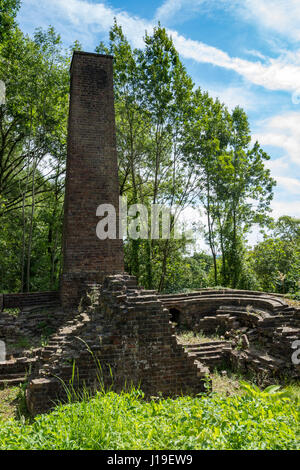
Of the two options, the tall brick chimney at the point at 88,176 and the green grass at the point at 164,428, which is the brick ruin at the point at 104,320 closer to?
the tall brick chimney at the point at 88,176

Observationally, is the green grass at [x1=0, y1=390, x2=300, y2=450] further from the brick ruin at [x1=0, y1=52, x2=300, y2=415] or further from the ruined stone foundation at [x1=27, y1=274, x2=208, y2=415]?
the ruined stone foundation at [x1=27, y1=274, x2=208, y2=415]

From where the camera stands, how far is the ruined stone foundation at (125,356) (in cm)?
529

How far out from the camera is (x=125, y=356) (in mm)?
5602

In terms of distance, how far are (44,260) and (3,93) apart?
998cm

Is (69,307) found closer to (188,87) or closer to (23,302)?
(23,302)

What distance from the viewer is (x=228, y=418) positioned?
338 centimetres

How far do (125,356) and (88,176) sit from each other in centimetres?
661

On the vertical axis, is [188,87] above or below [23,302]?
above

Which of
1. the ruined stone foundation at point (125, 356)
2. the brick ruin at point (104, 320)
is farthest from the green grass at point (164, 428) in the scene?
the ruined stone foundation at point (125, 356)

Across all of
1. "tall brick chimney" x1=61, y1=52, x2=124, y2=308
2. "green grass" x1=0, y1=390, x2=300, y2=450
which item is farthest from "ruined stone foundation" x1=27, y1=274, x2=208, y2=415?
"tall brick chimney" x1=61, y1=52, x2=124, y2=308

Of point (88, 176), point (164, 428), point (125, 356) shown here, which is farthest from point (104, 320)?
point (88, 176)

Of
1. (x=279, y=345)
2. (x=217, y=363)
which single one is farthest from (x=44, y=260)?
(x=279, y=345)

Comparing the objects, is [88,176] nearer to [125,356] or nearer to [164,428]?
[125,356]

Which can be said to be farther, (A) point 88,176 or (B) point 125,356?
(A) point 88,176
